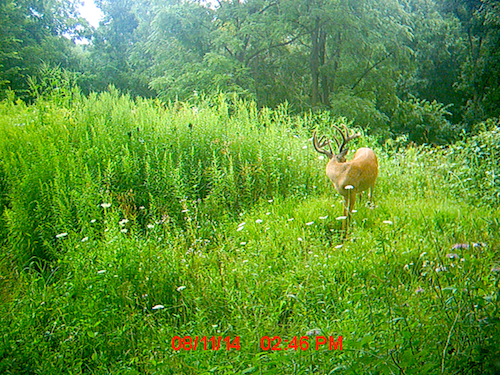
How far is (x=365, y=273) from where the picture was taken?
120 inches

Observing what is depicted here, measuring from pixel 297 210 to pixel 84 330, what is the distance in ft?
7.57

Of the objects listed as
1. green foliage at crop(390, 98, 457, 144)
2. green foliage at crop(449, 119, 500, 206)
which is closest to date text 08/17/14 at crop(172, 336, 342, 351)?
green foliage at crop(449, 119, 500, 206)

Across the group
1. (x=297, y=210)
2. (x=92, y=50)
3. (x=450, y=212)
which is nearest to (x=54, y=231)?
(x=297, y=210)

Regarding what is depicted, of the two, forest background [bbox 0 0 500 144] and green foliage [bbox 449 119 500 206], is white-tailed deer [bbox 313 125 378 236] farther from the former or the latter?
forest background [bbox 0 0 500 144]

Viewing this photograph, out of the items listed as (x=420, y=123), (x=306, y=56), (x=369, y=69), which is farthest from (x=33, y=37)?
(x=420, y=123)
